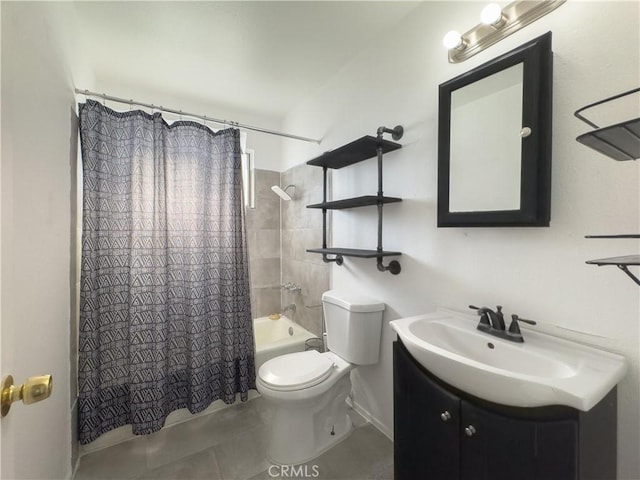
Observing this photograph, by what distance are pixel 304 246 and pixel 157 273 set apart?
114cm

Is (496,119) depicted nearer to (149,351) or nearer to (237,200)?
(237,200)

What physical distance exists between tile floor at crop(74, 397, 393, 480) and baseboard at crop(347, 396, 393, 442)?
0.08ft

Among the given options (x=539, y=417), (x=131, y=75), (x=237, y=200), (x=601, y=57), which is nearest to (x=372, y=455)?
(x=539, y=417)

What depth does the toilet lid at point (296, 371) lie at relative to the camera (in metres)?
1.44

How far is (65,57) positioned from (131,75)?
785 mm

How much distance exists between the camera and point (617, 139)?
690mm

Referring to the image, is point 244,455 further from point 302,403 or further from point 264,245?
point 264,245

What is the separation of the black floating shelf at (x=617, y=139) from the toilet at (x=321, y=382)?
1192 mm

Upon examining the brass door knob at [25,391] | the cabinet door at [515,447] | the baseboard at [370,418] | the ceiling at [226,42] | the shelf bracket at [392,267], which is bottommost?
the baseboard at [370,418]

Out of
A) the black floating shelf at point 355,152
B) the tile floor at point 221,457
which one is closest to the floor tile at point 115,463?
the tile floor at point 221,457

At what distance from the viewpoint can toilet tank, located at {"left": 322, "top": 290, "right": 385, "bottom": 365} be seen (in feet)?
5.35

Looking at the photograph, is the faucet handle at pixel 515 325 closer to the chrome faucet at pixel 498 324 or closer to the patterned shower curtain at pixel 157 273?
the chrome faucet at pixel 498 324

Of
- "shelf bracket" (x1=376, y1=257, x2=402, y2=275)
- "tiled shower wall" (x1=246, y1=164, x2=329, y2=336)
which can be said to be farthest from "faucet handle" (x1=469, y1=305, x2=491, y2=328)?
"tiled shower wall" (x1=246, y1=164, x2=329, y2=336)

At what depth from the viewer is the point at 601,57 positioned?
2.93 feet
